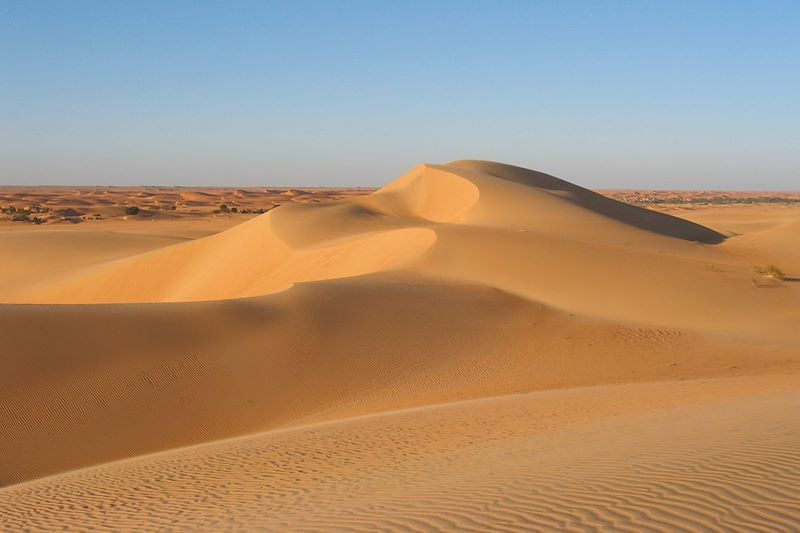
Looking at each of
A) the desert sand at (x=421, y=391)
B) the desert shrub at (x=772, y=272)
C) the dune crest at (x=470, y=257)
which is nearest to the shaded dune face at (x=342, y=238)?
the dune crest at (x=470, y=257)

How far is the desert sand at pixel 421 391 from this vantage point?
616 centimetres

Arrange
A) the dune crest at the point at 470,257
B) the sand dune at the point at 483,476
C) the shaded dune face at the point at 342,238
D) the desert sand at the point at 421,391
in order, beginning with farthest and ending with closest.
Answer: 1. the shaded dune face at the point at 342,238
2. the dune crest at the point at 470,257
3. the desert sand at the point at 421,391
4. the sand dune at the point at 483,476

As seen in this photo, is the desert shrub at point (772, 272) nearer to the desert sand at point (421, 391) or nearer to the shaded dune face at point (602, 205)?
the desert sand at point (421, 391)

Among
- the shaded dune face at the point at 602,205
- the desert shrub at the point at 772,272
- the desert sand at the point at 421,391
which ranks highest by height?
the shaded dune face at the point at 602,205

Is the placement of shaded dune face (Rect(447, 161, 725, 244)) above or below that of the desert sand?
above

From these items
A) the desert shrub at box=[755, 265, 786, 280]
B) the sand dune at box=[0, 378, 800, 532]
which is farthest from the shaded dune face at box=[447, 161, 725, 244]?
the sand dune at box=[0, 378, 800, 532]

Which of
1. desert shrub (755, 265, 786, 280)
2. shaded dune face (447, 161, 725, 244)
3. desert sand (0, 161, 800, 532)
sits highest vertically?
shaded dune face (447, 161, 725, 244)

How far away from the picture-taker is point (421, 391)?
1362cm

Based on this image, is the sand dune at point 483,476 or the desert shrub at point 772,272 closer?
the sand dune at point 483,476

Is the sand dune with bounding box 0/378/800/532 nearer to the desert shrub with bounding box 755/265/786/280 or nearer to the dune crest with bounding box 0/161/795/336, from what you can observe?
the dune crest with bounding box 0/161/795/336

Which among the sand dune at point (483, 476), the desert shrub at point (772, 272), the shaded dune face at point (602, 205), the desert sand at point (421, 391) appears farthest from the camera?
the shaded dune face at point (602, 205)

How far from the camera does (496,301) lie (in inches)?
771

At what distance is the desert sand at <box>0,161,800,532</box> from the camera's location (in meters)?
6.16

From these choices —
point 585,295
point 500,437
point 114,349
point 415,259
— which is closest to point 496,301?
point 585,295
